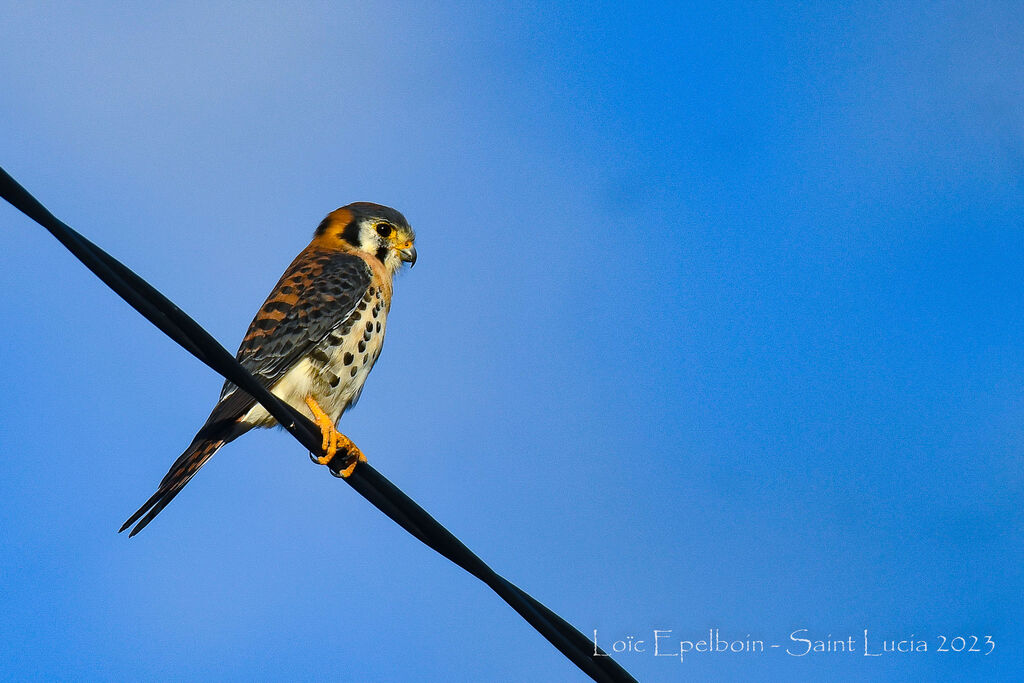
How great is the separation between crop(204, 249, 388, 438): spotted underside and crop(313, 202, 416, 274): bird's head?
51 centimetres

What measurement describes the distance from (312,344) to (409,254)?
117cm

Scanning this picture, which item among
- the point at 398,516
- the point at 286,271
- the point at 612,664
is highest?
the point at 286,271

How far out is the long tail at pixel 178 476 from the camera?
3.90 m

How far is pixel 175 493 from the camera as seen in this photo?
414cm

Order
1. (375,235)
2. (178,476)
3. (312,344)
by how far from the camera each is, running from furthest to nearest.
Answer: (375,235), (312,344), (178,476)

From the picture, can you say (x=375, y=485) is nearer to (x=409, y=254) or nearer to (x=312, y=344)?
(x=312, y=344)

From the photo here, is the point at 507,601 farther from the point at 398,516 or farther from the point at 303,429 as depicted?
the point at 303,429

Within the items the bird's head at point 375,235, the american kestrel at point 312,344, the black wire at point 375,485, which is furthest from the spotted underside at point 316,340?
the black wire at point 375,485

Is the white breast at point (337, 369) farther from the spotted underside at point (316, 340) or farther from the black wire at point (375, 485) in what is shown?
the black wire at point (375, 485)

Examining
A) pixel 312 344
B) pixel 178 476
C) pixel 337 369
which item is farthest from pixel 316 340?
pixel 178 476

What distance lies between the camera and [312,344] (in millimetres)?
4914

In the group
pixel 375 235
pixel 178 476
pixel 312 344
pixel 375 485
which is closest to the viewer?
pixel 375 485

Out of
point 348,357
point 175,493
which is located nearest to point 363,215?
point 348,357

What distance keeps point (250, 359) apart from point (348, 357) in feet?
1.49
